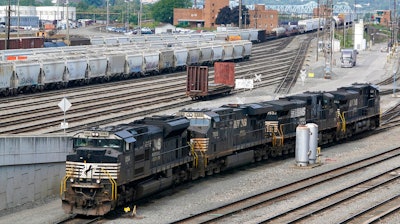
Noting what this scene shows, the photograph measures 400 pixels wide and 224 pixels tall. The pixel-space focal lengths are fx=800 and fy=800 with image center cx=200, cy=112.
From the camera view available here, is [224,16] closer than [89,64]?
No

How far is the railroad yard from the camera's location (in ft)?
81.5

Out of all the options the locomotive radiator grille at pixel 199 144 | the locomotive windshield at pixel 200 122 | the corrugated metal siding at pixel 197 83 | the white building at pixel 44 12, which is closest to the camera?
the locomotive radiator grille at pixel 199 144

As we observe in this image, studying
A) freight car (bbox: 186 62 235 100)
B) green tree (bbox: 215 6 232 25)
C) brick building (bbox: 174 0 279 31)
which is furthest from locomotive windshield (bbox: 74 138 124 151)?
brick building (bbox: 174 0 279 31)

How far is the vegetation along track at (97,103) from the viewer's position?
1629 inches

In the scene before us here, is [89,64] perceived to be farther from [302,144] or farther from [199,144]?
[199,144]

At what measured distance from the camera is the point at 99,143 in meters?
24.8

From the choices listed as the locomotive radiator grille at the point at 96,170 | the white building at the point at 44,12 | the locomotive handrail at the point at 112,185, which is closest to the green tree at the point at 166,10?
the white building at the point at 44,12

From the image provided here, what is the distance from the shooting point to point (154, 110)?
158 ft

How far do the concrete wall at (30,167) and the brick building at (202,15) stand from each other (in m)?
120

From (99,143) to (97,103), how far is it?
2501 cm

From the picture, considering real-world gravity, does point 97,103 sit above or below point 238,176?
above

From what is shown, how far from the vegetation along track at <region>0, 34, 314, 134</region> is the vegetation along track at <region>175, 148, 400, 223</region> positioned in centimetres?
1421

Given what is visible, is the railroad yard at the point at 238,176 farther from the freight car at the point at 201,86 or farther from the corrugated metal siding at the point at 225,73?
the corrugated metal siding at the point at 225,73

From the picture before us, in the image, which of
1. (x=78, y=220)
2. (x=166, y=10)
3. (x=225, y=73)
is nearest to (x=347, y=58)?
(x=225, y=73)
